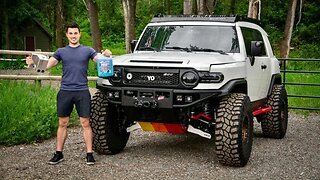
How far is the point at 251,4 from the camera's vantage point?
19.1 meters

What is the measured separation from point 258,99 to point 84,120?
10.2 feet

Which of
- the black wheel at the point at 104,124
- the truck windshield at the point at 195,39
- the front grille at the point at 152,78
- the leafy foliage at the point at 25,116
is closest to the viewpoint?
the front grille at the point at 152,78

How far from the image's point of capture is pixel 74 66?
6.64 metres

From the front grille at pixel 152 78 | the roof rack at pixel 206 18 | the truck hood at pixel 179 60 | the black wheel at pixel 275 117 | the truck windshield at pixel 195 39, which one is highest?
the roof rack at pixel 206 18

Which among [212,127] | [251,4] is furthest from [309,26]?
[212,127]

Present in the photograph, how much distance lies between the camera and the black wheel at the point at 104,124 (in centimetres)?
730

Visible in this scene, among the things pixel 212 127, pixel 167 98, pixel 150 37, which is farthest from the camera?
pixel 150 37

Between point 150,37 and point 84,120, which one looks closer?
point 84,120

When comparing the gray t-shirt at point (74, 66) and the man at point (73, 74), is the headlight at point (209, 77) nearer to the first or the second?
the man at point (73, 74)

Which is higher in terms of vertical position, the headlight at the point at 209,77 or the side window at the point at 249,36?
the side window at the point at 249,36

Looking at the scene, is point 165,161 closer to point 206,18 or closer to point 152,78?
point 152,78

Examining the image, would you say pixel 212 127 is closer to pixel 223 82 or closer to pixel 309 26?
pixel 223 82

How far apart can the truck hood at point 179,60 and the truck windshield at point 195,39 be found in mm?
344

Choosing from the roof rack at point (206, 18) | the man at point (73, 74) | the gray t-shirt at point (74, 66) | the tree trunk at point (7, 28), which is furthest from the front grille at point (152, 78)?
the tree trunk at point (7, 28)
